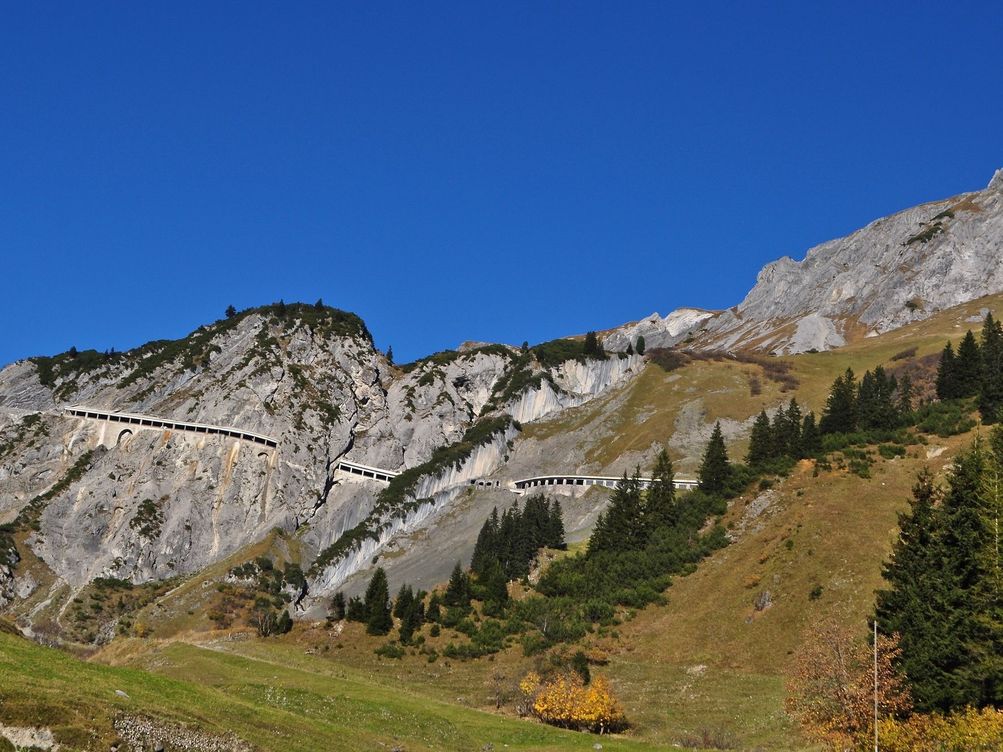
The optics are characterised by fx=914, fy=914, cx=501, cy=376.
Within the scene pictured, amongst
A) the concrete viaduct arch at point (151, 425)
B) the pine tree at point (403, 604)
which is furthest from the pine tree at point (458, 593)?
the concrete viaduct arch at point (151, 425)

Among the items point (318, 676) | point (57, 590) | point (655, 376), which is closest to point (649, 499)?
point (318, 676)

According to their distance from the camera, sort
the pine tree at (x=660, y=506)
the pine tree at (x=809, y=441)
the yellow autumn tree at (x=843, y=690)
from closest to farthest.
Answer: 1. the yellow autumn tree at (x=843, y=690)
2. the pine tree at (x=660, y=506)
3. the pine tree at (x=809, y=441)

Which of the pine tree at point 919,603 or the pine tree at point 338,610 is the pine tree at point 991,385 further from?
the pine tree at point 338,610

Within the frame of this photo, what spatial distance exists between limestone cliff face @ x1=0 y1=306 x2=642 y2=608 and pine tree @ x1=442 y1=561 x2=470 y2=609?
1433 inches

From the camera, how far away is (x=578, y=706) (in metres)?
59.5

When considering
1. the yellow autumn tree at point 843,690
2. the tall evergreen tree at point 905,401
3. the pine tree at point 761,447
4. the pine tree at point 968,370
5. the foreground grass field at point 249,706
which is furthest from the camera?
the tall evergreen tree at point 905,401

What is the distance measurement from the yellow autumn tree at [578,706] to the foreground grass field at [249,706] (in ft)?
6.02

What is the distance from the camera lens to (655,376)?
628 ft

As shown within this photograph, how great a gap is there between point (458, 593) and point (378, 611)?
30.0 feet

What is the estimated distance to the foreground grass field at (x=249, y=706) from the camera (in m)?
27.5

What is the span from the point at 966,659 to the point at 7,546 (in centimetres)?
14767

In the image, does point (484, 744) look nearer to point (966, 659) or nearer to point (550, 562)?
point (966, 659)

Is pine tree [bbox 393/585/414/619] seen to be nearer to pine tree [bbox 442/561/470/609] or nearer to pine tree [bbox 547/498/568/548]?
pine tree [bbox 442/561/470/609]

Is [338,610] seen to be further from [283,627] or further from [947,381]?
[947,381]
